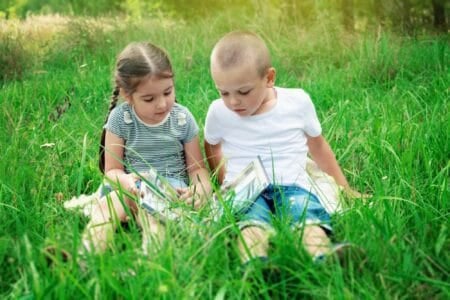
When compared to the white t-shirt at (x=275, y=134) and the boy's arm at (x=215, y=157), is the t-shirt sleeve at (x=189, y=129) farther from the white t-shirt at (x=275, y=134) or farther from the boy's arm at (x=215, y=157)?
the white t-shirt at (x=275, y=134)

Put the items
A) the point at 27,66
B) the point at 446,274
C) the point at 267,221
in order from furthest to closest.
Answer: the point at 27,66 → the point at 267,221 → the point at 446,274

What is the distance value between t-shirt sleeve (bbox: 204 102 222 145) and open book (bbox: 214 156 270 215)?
336 mm

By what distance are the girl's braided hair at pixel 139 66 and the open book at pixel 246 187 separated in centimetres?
59

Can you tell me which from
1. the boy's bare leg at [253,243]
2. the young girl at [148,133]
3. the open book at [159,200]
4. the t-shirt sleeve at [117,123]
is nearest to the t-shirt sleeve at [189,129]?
the young girl at [148,133]

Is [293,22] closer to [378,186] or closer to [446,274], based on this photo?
[378,186]

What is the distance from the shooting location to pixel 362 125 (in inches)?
158

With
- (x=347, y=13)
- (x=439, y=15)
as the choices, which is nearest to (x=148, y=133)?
(x=347, y=13)

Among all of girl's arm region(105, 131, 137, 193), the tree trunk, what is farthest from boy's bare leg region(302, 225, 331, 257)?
the tree trunk

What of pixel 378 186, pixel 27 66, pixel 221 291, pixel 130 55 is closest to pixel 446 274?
pixel 378 186

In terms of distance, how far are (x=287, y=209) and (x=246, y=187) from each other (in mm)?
218

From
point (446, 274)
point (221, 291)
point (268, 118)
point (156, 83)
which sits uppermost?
point (156, 83)

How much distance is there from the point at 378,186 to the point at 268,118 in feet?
2.05

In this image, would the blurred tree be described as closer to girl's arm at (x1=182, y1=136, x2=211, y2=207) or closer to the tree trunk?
the tree trunk

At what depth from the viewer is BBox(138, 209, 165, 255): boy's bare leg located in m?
2.33
